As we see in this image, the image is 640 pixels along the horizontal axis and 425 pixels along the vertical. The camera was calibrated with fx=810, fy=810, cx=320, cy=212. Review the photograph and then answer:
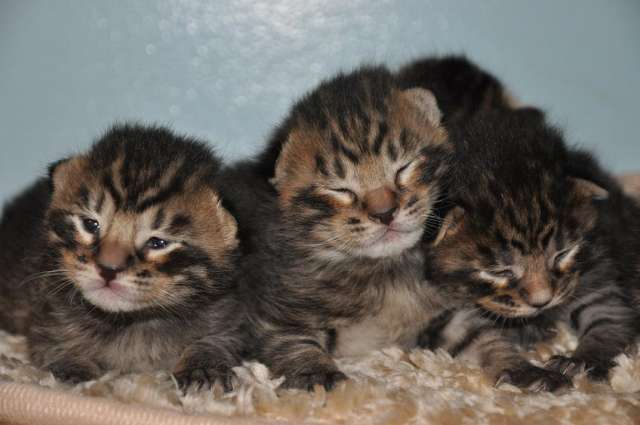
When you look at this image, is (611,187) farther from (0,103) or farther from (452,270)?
(0,103)

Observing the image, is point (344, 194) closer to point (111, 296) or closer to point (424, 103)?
point (424, 103)

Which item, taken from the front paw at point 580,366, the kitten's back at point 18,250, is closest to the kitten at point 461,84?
the front paw at point 580,366

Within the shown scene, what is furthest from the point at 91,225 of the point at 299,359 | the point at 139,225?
A: the point at 299,359

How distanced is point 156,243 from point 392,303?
2.67 feet

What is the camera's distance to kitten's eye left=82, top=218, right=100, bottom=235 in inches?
94.6

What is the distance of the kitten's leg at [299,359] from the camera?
2449mm

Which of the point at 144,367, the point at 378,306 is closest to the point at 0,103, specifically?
the point at 144,367

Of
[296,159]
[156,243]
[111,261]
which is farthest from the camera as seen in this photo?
[296,159]

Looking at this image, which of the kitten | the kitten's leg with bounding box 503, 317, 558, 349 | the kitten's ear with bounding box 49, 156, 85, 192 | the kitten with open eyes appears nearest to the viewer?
the kitten with open eyes

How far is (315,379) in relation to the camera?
2.44 metres

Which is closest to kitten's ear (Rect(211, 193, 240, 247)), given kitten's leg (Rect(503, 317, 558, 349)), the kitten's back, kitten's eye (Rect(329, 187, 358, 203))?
kitten's eye (Rect(329, 187, 358, 203))

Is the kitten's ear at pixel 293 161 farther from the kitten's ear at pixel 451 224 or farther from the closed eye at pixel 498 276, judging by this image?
the closed eye at pixel 498 276

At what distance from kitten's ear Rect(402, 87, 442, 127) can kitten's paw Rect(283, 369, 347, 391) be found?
0.88 metres

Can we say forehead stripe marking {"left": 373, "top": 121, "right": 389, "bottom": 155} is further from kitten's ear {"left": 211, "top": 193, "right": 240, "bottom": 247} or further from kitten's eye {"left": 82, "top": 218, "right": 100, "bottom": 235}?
kitten's eye {"left": 82, "top": 218, "right": 100, "bottom": 235}
